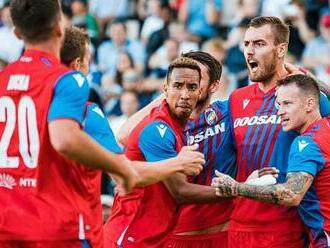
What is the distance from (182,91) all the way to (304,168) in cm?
122

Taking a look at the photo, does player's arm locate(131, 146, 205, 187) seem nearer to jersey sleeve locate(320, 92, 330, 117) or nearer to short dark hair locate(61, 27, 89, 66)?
short dark hair locate(61, 27, 89, 66)

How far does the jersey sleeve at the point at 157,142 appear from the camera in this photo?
7.31 meters

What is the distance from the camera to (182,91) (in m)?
7.66

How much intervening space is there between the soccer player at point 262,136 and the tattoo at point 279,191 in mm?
726

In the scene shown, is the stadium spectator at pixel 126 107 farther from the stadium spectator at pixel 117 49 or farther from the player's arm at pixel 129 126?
the player's arm at pixel 129 126

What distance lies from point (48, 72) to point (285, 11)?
34.2 feet

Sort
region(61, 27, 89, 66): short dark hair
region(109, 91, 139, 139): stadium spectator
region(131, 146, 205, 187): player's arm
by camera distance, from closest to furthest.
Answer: region(131, 146, 205, 187): player's arm
region(61, 27, 89, 66): short dark hair
region(109, 91, 139, 139): stadium spectator

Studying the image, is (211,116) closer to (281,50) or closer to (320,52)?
(281,50)

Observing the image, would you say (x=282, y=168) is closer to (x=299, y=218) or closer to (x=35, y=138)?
(x=299, y=218)

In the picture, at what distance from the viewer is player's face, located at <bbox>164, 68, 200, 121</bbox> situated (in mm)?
7629

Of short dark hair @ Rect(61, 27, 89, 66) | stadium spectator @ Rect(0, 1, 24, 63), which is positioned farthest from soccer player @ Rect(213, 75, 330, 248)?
stadium spectator @ Rect(0, 1, 24, 63)

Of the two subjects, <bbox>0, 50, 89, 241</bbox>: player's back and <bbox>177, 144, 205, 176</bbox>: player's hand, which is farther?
<bbox>177, 144, 205, 176</bbox>: player's hand

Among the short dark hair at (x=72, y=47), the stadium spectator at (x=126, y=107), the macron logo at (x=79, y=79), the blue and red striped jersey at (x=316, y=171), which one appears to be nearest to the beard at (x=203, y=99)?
the blue and red striped jersey at (x=316, y=171)

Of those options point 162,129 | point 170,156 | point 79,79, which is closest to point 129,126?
point 162,129
